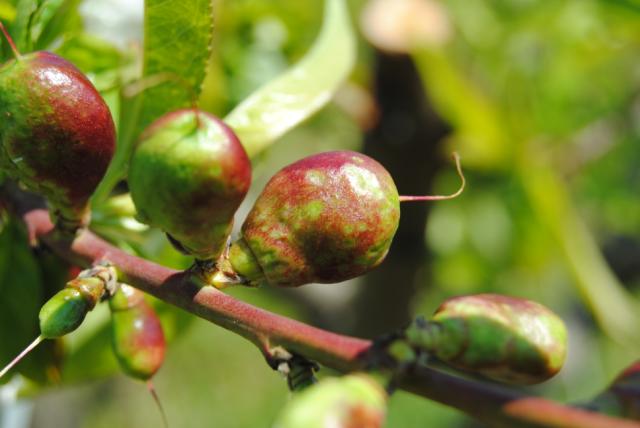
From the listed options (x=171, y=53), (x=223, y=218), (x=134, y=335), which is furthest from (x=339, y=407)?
(x=171, y=53)

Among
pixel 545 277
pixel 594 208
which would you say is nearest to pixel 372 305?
pixel 545 277

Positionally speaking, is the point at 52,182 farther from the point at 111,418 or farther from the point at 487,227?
the point at 111,418

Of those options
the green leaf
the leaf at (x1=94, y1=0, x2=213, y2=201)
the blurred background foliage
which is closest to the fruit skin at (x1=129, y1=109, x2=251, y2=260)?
the leaf at (x1=94, y1=0, x2=213, y2=201)

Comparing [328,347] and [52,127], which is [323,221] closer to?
[328,347]

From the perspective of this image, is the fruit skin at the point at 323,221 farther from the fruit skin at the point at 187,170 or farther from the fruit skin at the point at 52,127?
the fruit skin at the point at 52,127

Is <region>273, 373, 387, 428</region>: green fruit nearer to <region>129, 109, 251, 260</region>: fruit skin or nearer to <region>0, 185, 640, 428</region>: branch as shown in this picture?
<region>0, 185, 640, 428</region>: branch

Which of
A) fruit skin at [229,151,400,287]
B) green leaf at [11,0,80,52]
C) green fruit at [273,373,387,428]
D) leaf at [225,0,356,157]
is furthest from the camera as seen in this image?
leaf at [225,0,356,157]

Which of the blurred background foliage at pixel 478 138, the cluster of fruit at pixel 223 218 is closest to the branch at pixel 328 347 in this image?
the cluster of fruit at pixel 223 218
